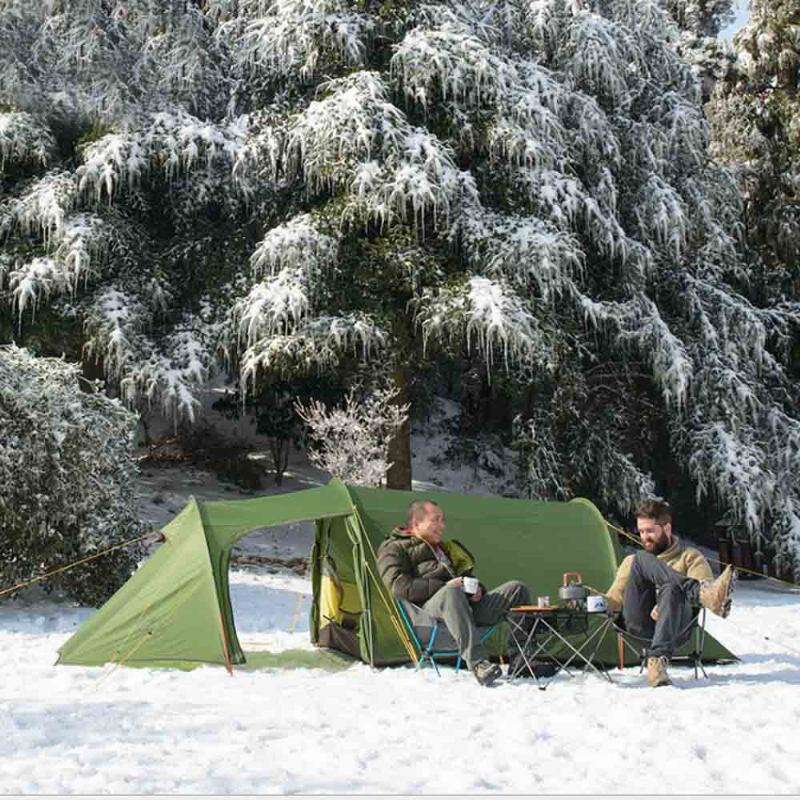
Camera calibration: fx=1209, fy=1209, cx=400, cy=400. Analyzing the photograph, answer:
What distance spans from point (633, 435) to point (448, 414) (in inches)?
155

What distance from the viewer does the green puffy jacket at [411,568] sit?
760cm

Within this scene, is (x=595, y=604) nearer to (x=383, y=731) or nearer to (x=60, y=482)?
(x=383, y=731)

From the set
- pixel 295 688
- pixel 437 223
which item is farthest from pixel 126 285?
pixel 295 688

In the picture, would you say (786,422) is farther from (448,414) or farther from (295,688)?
(295,688)

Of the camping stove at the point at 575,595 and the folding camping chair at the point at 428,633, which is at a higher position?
the camping stove at the point at 575,595

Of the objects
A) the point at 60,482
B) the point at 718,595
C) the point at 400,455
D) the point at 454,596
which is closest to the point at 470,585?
the point at 454,596

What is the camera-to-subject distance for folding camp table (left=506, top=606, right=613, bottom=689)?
24.0ft

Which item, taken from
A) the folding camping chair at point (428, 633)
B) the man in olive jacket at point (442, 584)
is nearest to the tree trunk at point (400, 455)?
the man in olive jacket at point (442, 584)

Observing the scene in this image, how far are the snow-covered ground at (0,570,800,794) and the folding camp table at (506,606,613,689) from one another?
0.18m

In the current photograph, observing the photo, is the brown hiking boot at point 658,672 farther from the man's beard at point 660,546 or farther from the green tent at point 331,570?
the green tent at point 331,570

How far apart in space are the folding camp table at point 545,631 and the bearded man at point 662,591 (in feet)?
0.66

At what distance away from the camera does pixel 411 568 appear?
7.72 meters

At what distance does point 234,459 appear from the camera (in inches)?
738

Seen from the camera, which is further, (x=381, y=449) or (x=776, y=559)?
(x=776, y=559)
